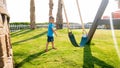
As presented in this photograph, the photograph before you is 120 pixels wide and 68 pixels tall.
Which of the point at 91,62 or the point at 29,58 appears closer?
the point at 91,62

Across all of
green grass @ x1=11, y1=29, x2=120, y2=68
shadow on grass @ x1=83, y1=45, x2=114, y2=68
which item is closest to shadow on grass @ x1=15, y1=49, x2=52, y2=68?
green grass @ x1=11, y1=29, x2=120, y2=68

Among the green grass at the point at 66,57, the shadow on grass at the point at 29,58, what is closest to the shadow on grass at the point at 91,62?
the green grass at the point at 66,57

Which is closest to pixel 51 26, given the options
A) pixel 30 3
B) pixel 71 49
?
pixel 71 49

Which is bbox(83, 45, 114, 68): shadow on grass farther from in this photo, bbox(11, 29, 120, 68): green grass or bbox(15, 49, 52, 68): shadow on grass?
bbox(15, 49, 52, 68): shadow on grass

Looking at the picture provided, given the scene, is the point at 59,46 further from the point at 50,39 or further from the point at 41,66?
the point at 41,66

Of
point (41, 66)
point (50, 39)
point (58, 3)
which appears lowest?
point (41, 66)

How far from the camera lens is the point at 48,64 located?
8617mm

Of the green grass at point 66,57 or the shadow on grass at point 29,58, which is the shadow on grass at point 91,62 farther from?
the shadow on grass at point 29,58

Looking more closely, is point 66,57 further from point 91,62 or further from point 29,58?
point 29,58

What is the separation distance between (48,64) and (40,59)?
0.64 meters

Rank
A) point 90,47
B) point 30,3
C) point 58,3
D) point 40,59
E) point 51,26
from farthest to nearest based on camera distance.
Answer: point 30,3 < point 58,3 < point 90,47 < point 51,26 < point 40,59

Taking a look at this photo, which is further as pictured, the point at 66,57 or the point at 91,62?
the point at 66,57

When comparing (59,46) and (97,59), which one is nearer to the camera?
(97,59)

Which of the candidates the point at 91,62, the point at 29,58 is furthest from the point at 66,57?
the point at 29,58
